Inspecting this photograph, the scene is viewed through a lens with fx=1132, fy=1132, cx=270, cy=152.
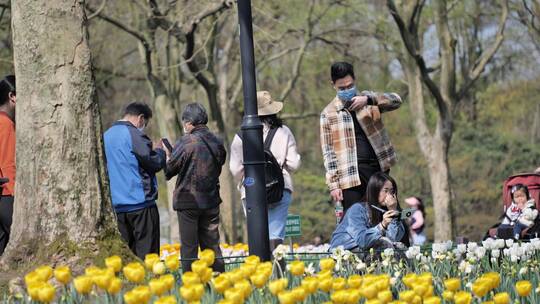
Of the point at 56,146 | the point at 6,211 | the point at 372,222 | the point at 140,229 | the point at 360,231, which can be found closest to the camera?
the point at 56,146

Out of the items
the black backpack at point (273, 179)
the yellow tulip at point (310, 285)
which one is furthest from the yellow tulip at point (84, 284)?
the black backpack at point (273, 179)

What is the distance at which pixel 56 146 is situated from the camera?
258 inches

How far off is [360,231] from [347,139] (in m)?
1.01

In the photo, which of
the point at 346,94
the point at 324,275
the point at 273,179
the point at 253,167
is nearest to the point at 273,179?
the point at 273,179

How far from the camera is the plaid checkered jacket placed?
27.4 ft

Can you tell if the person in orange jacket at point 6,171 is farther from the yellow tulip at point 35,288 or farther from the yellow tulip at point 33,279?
the yellow tulip at point 35,288

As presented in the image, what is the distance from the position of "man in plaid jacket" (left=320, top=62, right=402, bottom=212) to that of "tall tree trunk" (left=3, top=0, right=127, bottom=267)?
2224 millimetres

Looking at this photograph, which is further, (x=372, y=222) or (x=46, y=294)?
(x=372, y=222)

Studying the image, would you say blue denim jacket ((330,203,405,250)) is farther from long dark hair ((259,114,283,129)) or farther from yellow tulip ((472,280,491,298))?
yellow tulip ((472,280,491,298))

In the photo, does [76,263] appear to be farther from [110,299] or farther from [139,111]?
[139,111]

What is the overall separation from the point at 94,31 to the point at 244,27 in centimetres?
1612

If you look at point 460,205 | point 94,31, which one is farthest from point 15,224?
point 460,205

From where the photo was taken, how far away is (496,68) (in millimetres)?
29375

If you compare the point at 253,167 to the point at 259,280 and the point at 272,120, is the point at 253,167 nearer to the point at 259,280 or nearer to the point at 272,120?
the point at 272,120
